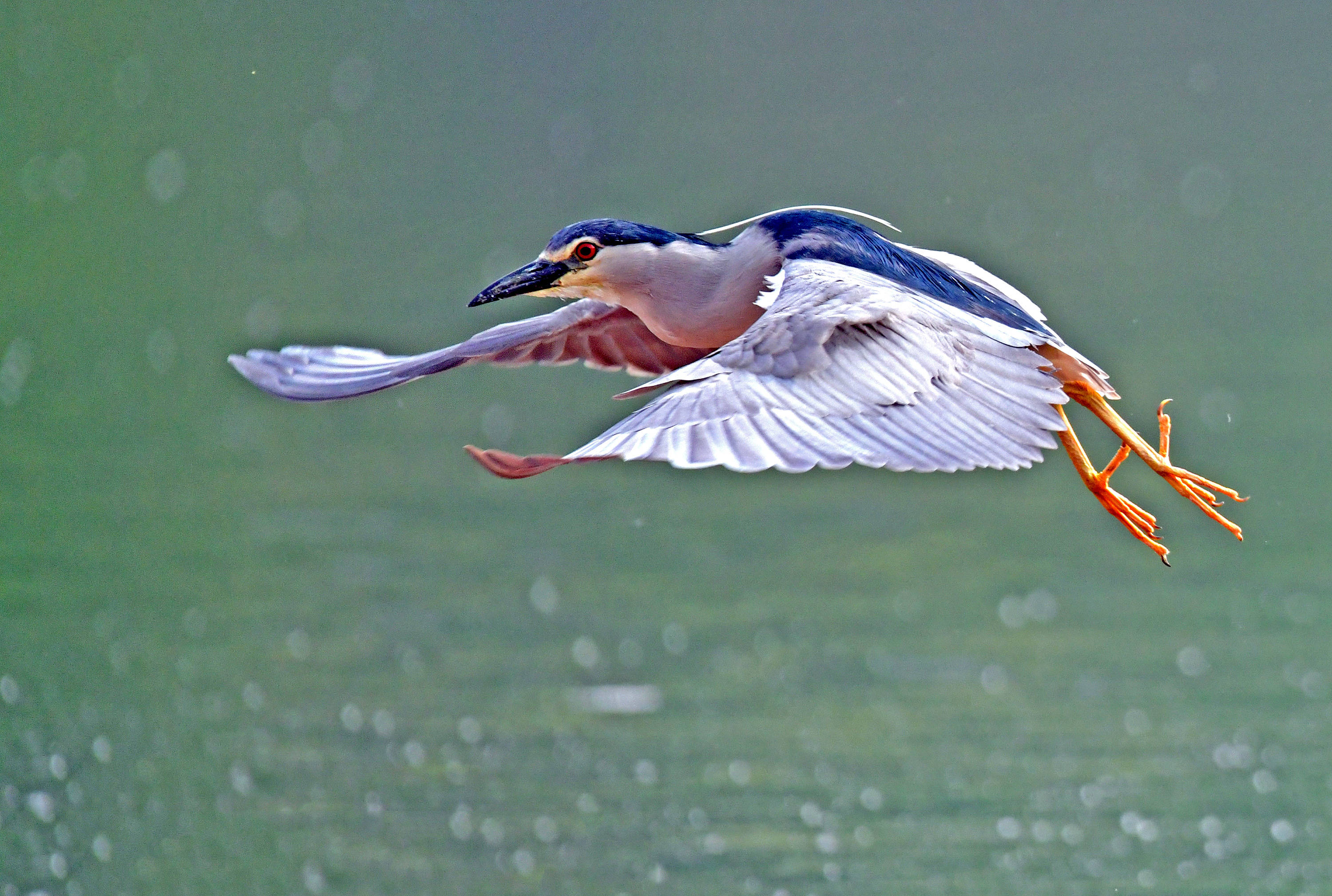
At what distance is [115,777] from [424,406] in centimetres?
387

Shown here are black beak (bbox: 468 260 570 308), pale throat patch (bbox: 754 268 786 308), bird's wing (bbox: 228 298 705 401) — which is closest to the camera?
pale throat patch (bbox: 754 268 786 308)

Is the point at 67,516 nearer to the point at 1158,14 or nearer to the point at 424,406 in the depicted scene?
the point at 424,406

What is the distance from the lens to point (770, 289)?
4461 millimetres

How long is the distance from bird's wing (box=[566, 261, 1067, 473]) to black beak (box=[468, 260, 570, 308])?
592 millimetres

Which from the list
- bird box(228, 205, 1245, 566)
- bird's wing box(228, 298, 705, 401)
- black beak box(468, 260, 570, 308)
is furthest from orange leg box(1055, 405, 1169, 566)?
black beak box(468, 260, 570, 308)

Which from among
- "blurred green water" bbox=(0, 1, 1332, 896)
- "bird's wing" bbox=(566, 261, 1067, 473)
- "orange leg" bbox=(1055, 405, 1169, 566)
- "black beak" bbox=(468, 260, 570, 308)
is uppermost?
"bird's wing" bbox=(566, 261, 1067, 473)

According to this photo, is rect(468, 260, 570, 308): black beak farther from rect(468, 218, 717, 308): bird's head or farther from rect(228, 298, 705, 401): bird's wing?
rect(228, 298, 705, 401): bird's wing

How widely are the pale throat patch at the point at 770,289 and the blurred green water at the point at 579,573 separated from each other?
6.79 ft

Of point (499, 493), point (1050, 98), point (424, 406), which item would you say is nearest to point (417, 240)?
point (424, 406)

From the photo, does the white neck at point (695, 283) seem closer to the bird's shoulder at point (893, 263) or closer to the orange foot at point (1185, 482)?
the bird's shoulder at point (893, 263)

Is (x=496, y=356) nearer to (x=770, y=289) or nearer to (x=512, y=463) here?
(x=770, y=289)

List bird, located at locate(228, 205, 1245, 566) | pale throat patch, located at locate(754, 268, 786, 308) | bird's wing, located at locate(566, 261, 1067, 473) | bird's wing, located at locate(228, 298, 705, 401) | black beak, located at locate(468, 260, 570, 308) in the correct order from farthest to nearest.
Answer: bird's wing, located at locate(228, 298, 705, 401) → black beak, located at locate(468, 260, 570, 308) → pale throat patch, located at locate(754, 268, 786, 308) → bird, located at locate(228, 205, 1245, 566) → bird's wing, located at locate(566, 261, 1067, 473)

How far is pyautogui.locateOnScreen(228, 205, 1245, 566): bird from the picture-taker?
142 inches

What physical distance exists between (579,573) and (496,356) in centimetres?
352
